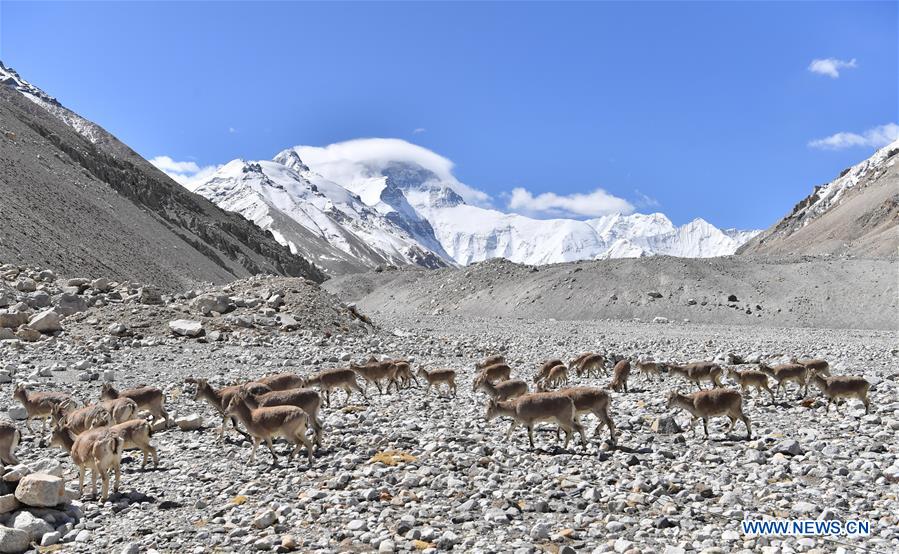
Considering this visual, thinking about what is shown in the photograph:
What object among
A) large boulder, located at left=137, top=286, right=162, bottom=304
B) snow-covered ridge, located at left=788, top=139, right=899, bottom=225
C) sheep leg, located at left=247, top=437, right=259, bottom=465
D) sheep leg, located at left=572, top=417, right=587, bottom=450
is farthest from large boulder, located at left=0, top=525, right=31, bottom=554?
snow-covered ridge, located at left=788, top=139, right=899, bottom=225

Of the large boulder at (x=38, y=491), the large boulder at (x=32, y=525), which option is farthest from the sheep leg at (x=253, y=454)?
the large boulder at (x=32, y=525)

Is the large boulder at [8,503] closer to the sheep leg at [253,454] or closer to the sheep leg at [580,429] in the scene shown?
the sheep leg at [253,454]

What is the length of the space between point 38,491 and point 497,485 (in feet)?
21.3

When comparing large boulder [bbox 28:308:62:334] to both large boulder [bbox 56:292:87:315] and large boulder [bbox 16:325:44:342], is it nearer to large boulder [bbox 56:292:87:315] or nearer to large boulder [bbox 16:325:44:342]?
large boulder [bbox 16:325:44:342]

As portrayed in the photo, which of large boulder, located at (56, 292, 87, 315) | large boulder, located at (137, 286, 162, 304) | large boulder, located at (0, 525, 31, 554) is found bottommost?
large boulder, located at (0, 525, 31, 554)

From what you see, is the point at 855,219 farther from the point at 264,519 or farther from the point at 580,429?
the point at 264,519

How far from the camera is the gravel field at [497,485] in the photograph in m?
8.41

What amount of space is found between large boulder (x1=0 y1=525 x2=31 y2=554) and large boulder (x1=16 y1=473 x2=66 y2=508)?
669mm

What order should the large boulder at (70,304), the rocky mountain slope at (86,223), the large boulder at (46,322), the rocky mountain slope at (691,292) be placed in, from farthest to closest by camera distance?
the rocky mountain slope at (691,292) < the rocky mountain slope at (86,223) < the large boulder at (70,304) < the large boulder at (46,322)

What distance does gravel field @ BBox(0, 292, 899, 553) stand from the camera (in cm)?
841

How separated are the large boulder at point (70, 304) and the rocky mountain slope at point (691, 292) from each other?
4267cm

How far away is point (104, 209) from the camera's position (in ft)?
246

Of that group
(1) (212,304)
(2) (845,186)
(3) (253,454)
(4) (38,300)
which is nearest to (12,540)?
(3) (253,454)

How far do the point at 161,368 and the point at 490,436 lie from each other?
14.5 meters
